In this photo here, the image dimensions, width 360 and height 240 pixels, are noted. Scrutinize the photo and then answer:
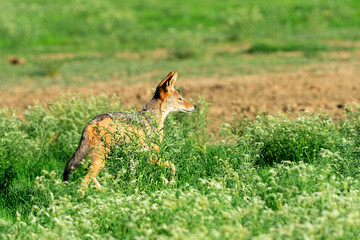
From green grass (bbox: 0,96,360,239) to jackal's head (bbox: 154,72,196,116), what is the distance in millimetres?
693

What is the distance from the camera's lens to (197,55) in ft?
76.2

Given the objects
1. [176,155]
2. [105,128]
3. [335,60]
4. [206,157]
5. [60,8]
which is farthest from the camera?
[60,8]

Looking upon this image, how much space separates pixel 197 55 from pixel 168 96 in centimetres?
1573

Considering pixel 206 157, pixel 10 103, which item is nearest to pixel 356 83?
pixel 206 157

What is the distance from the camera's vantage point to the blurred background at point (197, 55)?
516 inches

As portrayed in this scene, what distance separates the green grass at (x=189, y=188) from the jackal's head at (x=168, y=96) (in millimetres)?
693

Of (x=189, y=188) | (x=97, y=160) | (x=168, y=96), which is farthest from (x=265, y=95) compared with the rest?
(x=189, y=188)

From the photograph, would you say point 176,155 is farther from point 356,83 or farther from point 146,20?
point 146,20

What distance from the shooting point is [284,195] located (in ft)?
19.6

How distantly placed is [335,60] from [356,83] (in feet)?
21.9

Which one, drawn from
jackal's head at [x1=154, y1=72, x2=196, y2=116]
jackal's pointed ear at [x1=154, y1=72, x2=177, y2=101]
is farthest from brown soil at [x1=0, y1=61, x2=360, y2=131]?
jackal's pointed ear at [x1=154, y1=72, x2=177, y2=101]

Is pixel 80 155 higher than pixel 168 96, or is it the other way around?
pixel 168 96

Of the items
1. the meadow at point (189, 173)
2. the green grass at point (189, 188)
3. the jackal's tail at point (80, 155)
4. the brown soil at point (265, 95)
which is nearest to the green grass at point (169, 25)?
the meadow at point (189, 173)

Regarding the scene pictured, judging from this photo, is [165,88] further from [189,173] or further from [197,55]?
[197,55]
